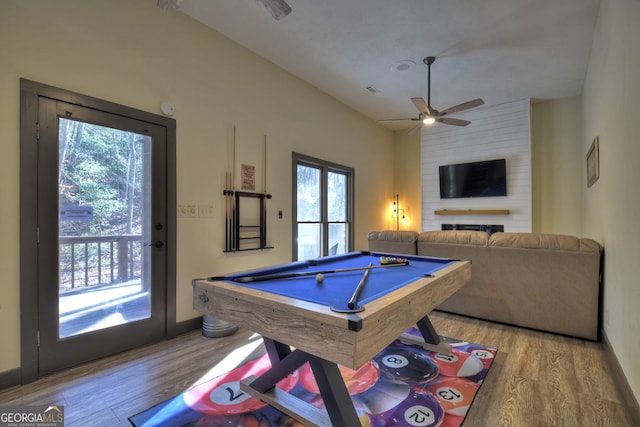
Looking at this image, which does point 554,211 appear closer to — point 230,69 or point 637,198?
point 637,198

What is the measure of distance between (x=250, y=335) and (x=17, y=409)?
5.19ft

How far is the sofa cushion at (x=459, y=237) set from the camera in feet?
10.5

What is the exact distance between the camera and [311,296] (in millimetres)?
1497

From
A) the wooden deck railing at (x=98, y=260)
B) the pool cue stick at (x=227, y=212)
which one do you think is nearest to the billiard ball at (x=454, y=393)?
the pool cue stick at (x=227, y=212)

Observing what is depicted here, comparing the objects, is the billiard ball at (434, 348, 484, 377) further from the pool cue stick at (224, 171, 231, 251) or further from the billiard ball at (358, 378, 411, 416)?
the pool cue stick at (224, 171, 231, 251)

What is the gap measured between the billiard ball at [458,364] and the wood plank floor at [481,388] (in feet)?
0.37

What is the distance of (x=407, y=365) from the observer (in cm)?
227

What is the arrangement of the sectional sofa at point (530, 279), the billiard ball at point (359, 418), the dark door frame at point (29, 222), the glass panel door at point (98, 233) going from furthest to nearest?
the sectional sofa at point (530, 279), the glass panel door at point (98, 233), the dark door frame at point (29, 222), the billiard ball at point (359, 418)

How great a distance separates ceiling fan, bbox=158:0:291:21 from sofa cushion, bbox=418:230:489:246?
8.72 feet

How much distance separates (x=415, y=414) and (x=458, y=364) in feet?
2.53

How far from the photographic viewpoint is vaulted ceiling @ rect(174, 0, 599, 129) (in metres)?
2.93

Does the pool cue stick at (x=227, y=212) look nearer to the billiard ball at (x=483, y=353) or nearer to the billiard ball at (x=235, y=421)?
the billiard ball at (x=235, y=421)

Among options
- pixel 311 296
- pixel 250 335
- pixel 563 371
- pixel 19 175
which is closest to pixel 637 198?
pixel 563 371

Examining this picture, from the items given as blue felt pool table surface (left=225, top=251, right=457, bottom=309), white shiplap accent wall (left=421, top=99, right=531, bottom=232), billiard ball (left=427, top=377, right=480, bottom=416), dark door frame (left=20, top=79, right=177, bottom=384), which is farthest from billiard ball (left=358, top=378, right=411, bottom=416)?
white shiplap accent wall (left=421, top=99, right=531, bottom=232)
